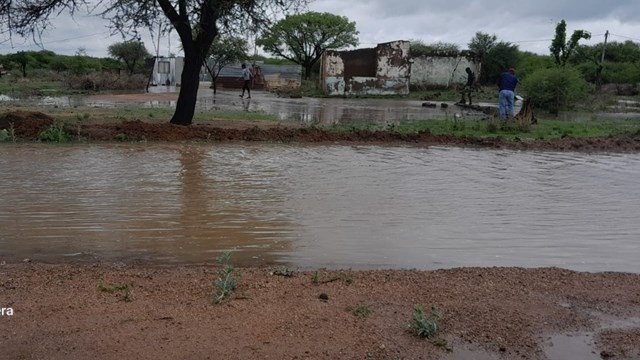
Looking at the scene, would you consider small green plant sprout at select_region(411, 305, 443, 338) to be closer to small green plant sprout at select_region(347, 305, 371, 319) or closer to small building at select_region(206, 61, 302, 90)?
small green plant sprout at select_region(347, 305, 371, 319)

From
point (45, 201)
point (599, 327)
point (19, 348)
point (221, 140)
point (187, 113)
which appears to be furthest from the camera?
point (187, 113)

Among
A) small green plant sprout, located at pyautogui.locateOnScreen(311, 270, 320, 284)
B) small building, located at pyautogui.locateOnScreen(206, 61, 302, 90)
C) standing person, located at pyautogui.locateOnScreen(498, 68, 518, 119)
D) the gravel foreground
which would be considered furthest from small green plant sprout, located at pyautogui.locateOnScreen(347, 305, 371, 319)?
small building, located at pyautogui.locateOnScreen(206, 61, 302, 90)

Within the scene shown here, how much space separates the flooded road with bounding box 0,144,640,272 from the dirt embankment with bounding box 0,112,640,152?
112cm

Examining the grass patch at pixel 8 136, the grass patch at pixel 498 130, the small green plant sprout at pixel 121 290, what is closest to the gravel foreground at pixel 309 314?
the small green plant sprout at pixel 121 290

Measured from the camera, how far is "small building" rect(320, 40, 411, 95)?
137 ft

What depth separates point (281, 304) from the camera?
4.39 m

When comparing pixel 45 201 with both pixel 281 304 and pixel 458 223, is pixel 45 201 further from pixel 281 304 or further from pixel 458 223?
pixel 458 223

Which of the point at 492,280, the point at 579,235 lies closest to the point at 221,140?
the point at 579,235

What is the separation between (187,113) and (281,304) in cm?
1175

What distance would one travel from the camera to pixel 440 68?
4709 centimetres

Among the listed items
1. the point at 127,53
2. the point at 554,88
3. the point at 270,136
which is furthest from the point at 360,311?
the point at 127,53

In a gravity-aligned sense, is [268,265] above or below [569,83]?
below

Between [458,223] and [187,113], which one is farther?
[187,113]

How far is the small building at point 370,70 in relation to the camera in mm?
41750
